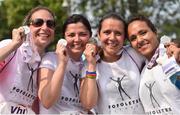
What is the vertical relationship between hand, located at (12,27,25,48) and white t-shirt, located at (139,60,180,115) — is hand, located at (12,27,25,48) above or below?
above

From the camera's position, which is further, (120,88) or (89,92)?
(120,88)

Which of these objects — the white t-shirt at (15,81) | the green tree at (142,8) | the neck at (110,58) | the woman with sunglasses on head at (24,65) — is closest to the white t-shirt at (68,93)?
the woman with sunglasses on head at (24,65)

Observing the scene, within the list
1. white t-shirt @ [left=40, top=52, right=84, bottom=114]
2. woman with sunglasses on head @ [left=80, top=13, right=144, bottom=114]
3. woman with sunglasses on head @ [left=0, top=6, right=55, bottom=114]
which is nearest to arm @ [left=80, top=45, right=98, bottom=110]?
woman with sunglasses on head @ [left=80, top=13, right=144, bottom=114]

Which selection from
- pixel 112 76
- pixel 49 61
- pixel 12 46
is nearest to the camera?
pixel 12 46

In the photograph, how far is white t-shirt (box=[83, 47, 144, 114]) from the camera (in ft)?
14.1

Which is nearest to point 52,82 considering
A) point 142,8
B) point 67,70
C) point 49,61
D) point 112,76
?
point 49,61

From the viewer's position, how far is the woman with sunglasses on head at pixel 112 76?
13.7ft

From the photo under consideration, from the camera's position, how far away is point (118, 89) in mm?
4293

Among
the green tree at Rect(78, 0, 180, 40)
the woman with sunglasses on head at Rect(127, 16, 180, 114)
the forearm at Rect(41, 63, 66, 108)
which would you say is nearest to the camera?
the woman with sunglasses on head at Rect(127, 16, 180, 114)

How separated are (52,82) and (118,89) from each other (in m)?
0.76

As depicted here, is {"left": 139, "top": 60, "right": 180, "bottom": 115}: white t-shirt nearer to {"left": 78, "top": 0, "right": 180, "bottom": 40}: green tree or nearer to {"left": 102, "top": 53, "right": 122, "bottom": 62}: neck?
{"left": 102, "top": 53, "right": 122, "bottom": 62}: neck

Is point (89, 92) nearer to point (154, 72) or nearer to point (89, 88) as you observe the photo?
point (89, 88)

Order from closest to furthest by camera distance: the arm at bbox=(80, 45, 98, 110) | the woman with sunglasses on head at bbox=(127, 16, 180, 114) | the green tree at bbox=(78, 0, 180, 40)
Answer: the woman with sunglasses on head at bbox=(127, 16, 180, 114), the arm at bbox=(80, 45, 98, 110), the green tree at bbox=(78, 0, 180, 40)

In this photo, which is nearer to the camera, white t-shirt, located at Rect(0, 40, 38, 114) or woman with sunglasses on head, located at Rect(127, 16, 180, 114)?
woman with sunglasses on head, located at Rect(127, 16, 180, 114)
